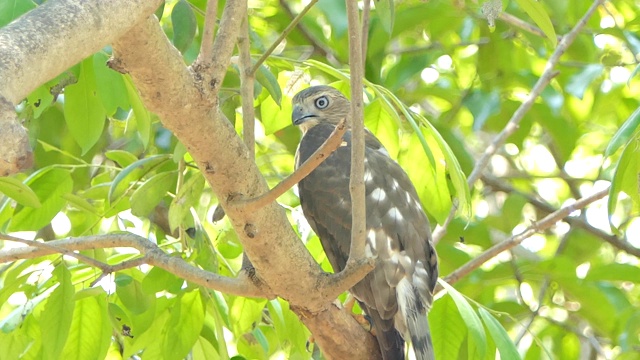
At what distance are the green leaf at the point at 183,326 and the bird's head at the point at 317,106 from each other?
167 cm

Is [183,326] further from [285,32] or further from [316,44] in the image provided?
[316,44]

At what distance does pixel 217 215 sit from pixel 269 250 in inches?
26.7

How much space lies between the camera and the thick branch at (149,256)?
2.91 meters

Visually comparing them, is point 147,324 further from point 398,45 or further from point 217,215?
point 398,45

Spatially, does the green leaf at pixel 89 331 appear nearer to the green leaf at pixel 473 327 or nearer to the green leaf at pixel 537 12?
the green leaf at pixel 473 327

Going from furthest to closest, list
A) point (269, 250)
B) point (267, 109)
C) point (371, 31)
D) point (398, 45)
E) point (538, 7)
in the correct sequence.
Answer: point (398, 45) → point (371, 31) → point (267, 109) → point (269, 250) → point (538, 7)

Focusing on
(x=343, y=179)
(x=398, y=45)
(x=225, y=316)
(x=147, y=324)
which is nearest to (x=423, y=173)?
(x=343, y=179)

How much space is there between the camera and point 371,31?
4.81 metres

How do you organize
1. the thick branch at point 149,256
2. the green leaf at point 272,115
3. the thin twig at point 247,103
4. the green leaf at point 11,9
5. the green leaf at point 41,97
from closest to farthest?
the green leaf at point 11,9, the thin twig at point 247,103, the thick branch at point 149,256, the green leaf at point 41,97, the green leaf at point 272,115

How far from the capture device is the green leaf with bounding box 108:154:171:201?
10.9ft

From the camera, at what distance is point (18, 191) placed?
2889mm

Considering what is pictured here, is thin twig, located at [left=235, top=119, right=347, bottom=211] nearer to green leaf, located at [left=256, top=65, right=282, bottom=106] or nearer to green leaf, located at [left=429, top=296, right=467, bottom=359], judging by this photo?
green leaf, located at [left=256, top=65, right=282, bottom=106]

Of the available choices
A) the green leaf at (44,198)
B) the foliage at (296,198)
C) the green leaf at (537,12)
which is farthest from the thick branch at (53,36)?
the green leaf at (44,198)

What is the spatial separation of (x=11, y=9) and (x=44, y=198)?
3.69 ft
